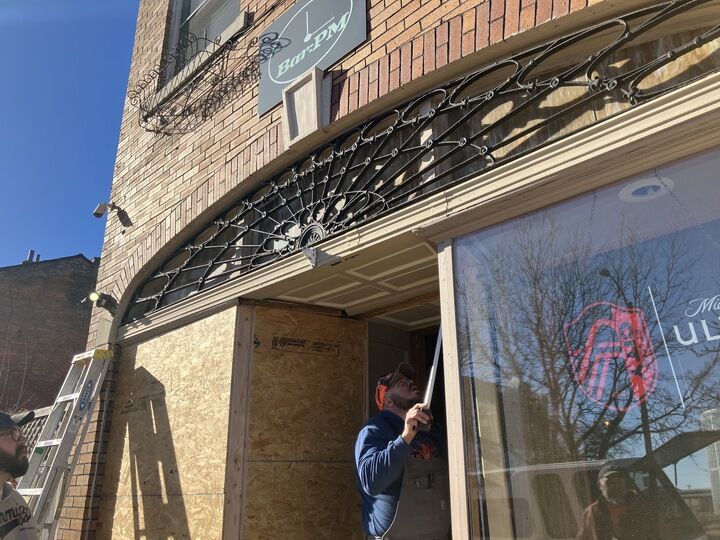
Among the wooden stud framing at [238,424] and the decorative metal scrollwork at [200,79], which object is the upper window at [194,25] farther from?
the wooden stud framing at [238,424]

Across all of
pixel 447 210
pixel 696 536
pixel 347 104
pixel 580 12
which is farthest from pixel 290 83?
pixel 696 536

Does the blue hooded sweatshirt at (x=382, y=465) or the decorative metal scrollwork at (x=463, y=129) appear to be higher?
the decorative metal scrollwork at (x=463, y=129)

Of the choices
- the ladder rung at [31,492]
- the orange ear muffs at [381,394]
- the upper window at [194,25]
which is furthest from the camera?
the upper window at [194,25]

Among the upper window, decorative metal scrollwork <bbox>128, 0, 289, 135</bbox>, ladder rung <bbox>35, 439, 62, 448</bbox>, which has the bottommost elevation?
ladder rung <bbox>35, 439, 62, 448</bbox>

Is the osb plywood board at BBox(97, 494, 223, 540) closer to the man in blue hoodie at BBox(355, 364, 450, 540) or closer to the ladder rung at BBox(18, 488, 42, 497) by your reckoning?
the ladder rung at BBox(18, 488, 42, 497)

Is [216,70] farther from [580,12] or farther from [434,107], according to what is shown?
[580,12]

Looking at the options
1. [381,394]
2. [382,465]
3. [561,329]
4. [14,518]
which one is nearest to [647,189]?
[561,329]

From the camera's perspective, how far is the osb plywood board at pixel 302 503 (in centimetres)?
400

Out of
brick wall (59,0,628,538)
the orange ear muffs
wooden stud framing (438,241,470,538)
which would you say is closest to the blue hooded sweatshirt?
the orange ear muffs

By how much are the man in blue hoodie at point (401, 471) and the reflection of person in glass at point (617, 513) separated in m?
0.93

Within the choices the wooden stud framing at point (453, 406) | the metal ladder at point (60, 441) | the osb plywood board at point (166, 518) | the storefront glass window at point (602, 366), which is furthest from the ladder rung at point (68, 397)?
the storefront glass window at point (602, 366)

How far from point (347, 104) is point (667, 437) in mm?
2767

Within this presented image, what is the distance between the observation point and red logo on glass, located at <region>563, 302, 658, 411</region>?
222cm

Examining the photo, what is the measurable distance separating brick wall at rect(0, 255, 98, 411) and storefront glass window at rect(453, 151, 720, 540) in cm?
1561
